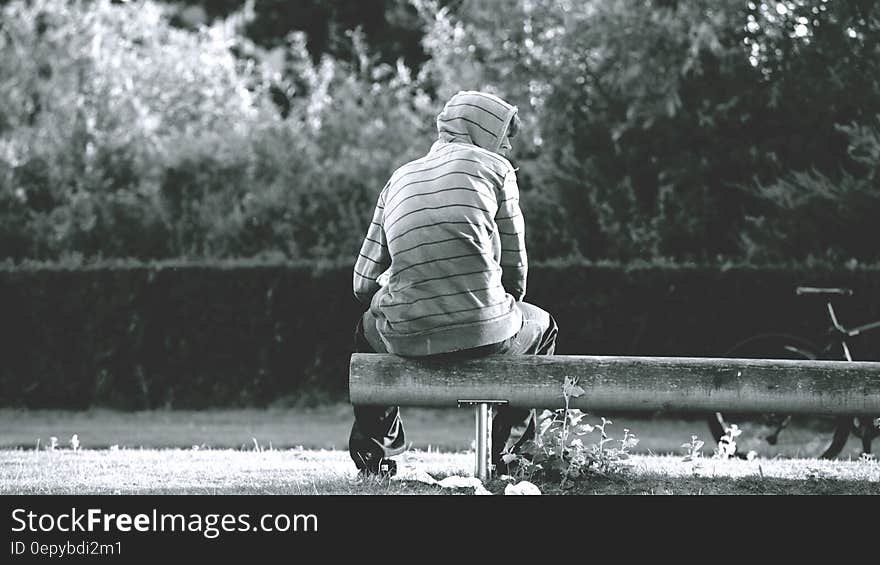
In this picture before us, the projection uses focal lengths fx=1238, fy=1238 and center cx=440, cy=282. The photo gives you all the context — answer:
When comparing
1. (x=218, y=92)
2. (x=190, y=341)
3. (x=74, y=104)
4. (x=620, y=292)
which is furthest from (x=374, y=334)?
(x=218, y=92)

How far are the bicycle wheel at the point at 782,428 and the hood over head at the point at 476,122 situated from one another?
4.59m

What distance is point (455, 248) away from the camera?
527 centimetres

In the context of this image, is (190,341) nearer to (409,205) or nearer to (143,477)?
(143,477)

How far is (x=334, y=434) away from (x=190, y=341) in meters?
2.61

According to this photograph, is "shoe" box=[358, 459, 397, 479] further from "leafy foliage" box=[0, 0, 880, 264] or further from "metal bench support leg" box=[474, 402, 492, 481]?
"leafy foliage" box=[0, 0, 880, 264]

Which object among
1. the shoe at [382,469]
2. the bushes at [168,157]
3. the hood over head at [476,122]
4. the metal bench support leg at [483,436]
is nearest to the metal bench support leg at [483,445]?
the metal bench support leg at [483,436]

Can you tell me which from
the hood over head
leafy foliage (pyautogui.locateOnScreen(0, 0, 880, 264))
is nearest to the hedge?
leafy foliage (pyautogui.locateOnScreen(0, 0, 880, 264))

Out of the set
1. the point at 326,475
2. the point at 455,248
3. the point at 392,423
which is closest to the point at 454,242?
the point at 455,248

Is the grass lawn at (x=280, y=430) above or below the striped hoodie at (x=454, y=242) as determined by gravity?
below

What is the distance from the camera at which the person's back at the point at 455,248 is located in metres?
5.29

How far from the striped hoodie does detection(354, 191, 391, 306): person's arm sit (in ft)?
0.26

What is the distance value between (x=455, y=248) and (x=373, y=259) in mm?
537

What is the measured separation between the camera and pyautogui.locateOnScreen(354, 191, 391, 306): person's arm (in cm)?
562

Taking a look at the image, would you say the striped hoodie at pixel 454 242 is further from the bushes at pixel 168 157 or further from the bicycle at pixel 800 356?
the bushes at pixel 168 157
